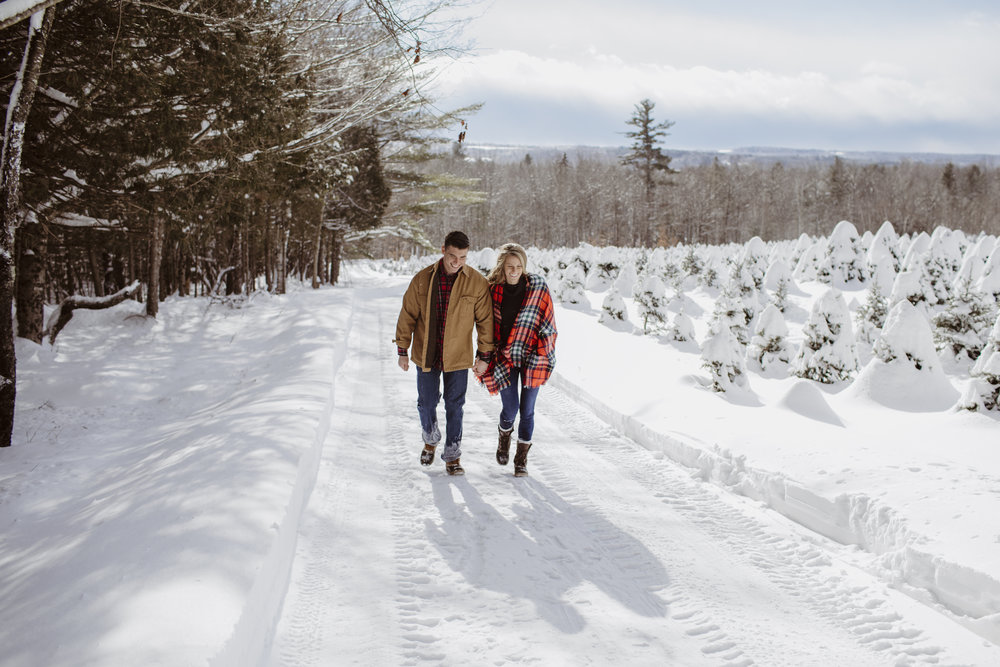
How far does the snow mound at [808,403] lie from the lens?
21.3 ft

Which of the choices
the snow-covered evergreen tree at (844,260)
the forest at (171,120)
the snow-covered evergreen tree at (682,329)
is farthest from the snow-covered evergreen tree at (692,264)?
the forest at (171,120)

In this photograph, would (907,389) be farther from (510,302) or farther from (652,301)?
(652,301)

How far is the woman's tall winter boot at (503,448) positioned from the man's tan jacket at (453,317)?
740 millimetres

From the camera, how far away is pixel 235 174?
9.42 metres

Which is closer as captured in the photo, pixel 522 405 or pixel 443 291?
pixel 443 291

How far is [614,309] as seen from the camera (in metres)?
15.0

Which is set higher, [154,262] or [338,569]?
[154,262]

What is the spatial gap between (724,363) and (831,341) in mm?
2659

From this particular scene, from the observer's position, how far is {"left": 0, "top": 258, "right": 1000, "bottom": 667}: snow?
2.73 m

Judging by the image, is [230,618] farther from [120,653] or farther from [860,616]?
[860,616]

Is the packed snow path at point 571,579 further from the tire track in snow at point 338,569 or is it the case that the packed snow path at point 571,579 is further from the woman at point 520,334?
the woman at point 520,334

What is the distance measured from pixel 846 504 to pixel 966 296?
9.20 m

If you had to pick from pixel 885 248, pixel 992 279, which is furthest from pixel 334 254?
pixel 992 279

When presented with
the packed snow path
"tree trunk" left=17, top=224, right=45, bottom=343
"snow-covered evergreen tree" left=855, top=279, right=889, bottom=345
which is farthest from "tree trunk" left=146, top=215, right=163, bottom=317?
"snow-covered evergreen tree" left=855, top=279, right=889, bottom=345
